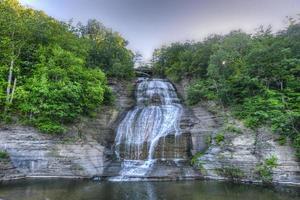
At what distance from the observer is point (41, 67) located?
22625 millimetres

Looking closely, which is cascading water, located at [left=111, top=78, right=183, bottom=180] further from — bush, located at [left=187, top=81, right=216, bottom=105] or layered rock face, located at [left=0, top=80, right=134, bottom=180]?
bush, located at [left=187, top=81, right=216, bottom=105]

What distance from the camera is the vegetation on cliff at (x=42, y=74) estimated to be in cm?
2041

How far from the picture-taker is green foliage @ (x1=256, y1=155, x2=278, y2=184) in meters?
18.0

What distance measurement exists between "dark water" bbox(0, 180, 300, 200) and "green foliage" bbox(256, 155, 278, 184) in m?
1.33

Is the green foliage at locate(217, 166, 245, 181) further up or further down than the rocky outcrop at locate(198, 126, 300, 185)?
further down

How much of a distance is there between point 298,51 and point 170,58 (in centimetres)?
1681

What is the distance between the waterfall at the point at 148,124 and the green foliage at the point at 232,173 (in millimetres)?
4568

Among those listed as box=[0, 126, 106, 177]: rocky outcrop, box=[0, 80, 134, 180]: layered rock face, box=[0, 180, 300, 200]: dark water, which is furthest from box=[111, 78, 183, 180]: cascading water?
box=[0, 180, 300, 200]: dark water

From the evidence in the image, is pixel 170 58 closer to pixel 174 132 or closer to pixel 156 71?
pixel 156 71

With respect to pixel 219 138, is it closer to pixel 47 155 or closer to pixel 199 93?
pixel 199 93

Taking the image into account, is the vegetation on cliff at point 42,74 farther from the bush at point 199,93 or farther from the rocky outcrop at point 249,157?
the rocky outcrop at point 249,157

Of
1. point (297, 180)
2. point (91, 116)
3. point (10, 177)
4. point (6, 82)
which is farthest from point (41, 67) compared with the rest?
point (297, 180)

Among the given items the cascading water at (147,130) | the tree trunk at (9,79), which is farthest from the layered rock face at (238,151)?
the tree trunk at (9,79)

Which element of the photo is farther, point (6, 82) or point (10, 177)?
point (6, 82)
